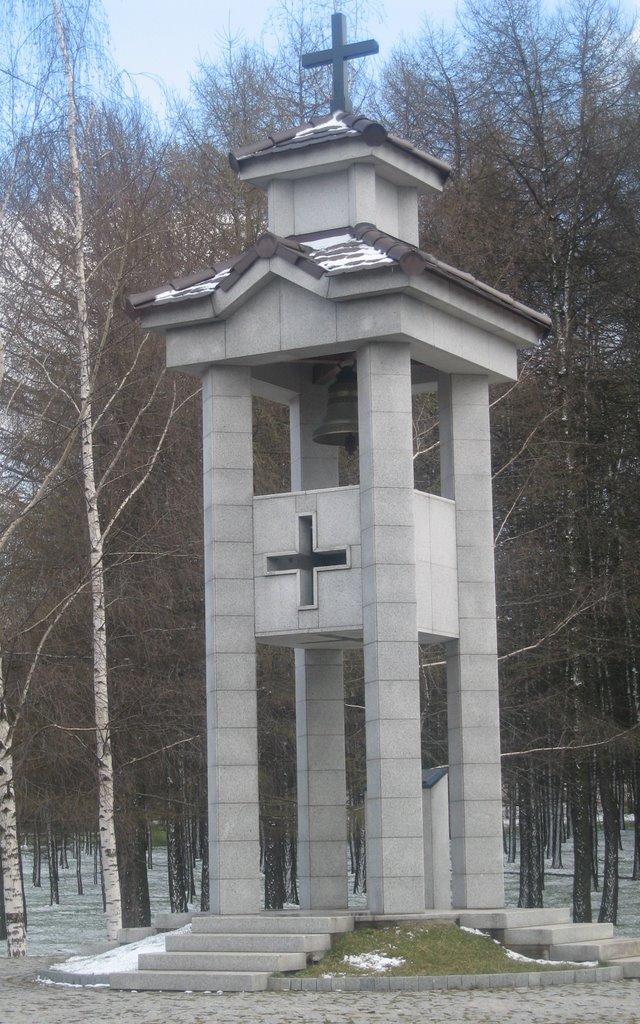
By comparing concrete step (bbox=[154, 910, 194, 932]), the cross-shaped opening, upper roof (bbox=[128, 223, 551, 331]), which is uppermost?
upper roof (bbox=[128, 223, 551, 331])

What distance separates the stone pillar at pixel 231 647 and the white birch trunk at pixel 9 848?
5.41 metres

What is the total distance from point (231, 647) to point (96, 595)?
620 cm

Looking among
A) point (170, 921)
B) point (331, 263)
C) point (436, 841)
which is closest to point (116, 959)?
point (170, 921)

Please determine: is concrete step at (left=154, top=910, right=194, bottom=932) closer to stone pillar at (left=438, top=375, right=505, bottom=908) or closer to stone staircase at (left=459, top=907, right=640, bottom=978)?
stone pillar at (left=438, top=375, right=505, bottom=908)

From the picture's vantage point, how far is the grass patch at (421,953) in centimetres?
1262

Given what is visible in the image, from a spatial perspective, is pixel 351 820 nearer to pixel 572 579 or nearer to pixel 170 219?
pixel 572 579

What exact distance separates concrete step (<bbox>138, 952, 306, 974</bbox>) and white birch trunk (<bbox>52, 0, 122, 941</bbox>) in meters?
6.97

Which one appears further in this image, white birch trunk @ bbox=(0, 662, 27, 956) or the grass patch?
white birch trunk @ bbox=(0, 662, 27, 956)

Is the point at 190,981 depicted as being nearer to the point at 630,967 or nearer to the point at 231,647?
the point at 231,647

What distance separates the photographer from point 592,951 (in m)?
13.4

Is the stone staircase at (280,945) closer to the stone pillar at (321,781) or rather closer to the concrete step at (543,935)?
the concrete step at (543,935)

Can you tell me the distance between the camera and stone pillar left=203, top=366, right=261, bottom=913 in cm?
1457

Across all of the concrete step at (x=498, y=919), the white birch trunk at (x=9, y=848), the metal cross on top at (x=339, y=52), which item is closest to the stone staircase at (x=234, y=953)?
the concrete step at (x=498, y=919)

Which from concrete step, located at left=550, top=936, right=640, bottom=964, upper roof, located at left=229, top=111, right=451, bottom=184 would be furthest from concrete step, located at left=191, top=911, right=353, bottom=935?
upper roof, located at left=229, top=111, right=451, bottom=184
